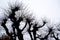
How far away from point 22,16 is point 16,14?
84 centimetres

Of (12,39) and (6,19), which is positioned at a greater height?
(6,19)

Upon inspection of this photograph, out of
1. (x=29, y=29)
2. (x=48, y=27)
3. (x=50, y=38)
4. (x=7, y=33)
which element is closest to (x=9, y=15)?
(x=7, y=33)

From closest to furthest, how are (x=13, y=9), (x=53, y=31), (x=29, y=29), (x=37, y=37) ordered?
1. (x=13, y=9)
2. (x=29, y=29)
3. (x=37, y=37)
4. (x=53, y=31)

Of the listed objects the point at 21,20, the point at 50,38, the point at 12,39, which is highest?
the point at 21,20

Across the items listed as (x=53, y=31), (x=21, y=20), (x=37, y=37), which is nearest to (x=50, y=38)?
(x=53, y=31)

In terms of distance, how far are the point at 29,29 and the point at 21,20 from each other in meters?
2.37

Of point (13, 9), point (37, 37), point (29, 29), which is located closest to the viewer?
point (13, 9)

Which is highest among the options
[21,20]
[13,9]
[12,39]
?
[13,9]

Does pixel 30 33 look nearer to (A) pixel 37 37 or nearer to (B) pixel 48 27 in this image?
(A) pixel 37 37

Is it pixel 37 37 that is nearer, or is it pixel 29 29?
pixel 29 29

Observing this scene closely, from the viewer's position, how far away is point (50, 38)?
25.2m

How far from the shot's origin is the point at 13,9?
16.9 meters

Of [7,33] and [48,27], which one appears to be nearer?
[7,33]

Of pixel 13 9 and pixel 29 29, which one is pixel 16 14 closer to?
pixel 13 9
